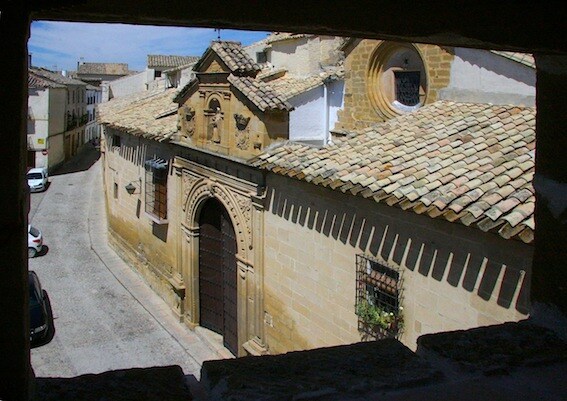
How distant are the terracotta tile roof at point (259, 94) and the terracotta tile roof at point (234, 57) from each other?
0.15m

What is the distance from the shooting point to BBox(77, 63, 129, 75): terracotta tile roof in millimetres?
62803

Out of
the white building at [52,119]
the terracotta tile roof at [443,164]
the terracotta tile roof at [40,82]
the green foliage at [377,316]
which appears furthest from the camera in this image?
the white building at [52,119]

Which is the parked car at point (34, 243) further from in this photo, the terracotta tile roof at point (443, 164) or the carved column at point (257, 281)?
the terracotta tile roof at point (443, 164)

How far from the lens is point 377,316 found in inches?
269

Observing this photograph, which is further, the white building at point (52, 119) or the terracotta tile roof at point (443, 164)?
the white building at point (52, 119)

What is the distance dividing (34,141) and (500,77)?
1067 inches

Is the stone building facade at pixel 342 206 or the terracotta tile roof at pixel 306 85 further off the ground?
the terracotta tile roof at pixel 306 85

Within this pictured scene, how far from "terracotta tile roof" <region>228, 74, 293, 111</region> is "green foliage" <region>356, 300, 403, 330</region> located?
11.7ft

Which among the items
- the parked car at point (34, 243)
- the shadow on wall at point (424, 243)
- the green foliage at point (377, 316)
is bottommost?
the parked car at point (34, 243)

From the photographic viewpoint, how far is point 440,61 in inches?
375

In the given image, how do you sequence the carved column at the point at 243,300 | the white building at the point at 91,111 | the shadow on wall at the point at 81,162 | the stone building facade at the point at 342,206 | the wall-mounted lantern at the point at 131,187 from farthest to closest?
A: the white building at the point at 91,111 < the shadow on wall at the point at 81,162 < the wall-mounted lantern at the point at 131,187 < the carved column at the point at 243,300 < the stone building facade at the point at 342,206

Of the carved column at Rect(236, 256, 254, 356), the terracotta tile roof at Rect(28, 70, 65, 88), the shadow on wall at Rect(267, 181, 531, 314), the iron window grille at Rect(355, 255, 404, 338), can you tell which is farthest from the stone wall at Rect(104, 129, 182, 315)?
the terracotta tile roof at Rect(28, 70, 65, 88)

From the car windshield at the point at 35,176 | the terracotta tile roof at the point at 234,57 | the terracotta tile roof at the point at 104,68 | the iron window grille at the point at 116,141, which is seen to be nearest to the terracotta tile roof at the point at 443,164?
the terracotta tile roof at the point at 234,57

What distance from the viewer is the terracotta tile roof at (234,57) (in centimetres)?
1000
